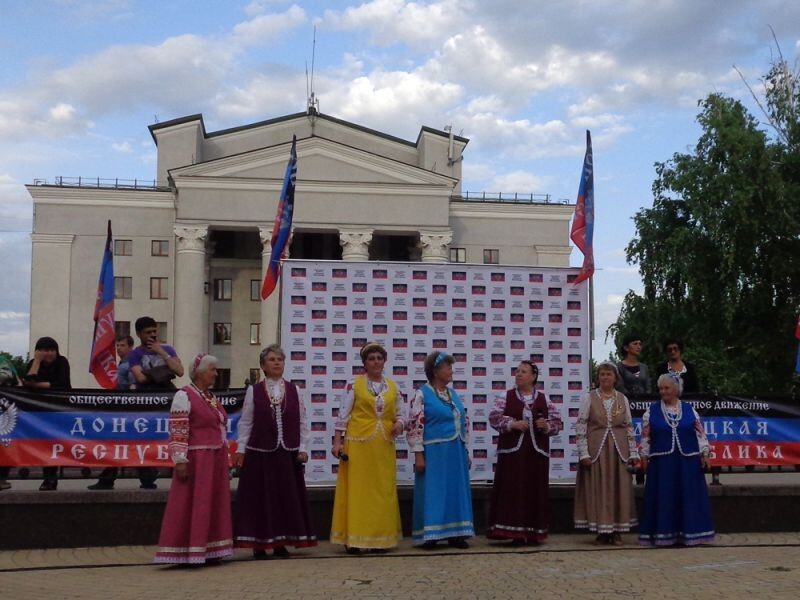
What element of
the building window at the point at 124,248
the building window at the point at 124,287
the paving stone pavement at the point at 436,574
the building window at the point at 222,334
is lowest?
the paving stone pavement at the point at 436,574

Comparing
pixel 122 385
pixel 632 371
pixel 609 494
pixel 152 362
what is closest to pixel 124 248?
pixel 122 385

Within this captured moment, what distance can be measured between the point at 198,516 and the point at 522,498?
330cm

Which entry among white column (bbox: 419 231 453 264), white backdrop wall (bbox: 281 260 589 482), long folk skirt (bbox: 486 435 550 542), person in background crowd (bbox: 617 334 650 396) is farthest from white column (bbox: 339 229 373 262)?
long folk skirt (bbox: 486 435 550 542)

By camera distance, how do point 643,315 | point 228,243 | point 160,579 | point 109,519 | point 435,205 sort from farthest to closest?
point 228,243, point 435,205, point 643,315, point 109,519, point 160,579

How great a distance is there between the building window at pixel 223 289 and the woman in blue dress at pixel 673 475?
50.2 m

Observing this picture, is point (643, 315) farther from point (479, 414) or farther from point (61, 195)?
point (61, 195)

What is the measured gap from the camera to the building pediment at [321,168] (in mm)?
54938

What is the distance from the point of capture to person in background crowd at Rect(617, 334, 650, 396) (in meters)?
12.3

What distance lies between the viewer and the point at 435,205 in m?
56.1

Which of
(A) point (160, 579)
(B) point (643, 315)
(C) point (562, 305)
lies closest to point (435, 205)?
(B) point (643, 315)

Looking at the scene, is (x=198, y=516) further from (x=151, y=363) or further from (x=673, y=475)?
(x=673, y=475)

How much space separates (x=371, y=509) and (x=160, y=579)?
88.6 inches

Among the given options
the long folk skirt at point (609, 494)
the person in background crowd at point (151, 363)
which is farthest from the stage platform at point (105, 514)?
the long folk skirt at point (609, 494)

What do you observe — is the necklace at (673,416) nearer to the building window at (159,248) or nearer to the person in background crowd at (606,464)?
the person in background crowd at (606,464)
